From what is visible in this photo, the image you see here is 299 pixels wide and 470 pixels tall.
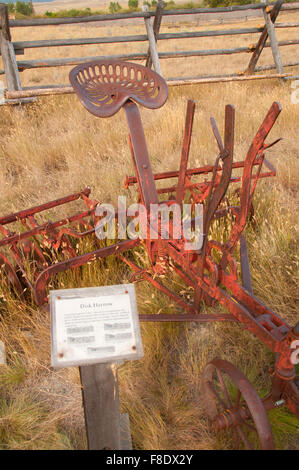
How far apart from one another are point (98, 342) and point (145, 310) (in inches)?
43.4

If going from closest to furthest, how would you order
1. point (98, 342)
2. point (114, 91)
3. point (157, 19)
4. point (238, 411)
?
1. point (98, 342)
2. point (238, 411)
3. point (114, 91)
4. point (157, 19)

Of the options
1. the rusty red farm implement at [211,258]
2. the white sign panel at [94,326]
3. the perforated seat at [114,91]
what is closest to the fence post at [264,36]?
the rusty red farm implement at [211,258]

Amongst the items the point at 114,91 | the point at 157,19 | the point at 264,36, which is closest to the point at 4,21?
the point at 157,19

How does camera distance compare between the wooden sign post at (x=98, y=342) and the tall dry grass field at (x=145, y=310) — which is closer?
the wooden sign post at (x=98, y=342)

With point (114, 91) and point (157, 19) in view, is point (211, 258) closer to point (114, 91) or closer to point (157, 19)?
point (114, 91)

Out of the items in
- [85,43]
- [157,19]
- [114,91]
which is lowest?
[114,91]

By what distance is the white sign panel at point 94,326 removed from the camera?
126cm

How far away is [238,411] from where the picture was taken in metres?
1.53

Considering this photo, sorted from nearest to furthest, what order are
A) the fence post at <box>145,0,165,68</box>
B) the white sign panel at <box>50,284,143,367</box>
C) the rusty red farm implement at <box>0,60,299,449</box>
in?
the white sign panel at <box>50,284,143,367</box>, the rusty red farm implement at <box>0,60,299,449</box>, the fence post at <box>145,0,165,68</box>

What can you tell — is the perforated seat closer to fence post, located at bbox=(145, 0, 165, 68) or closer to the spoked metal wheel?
the spoked metal wheel

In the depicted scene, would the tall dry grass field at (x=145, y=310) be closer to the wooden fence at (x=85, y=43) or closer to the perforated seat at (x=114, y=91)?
the wooden fence at (x=85, y=43)

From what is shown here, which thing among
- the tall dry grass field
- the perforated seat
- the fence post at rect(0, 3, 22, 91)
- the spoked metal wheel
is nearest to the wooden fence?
the fence post at rect(0, 3, 22, 91)

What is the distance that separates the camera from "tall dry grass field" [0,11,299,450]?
1.79m

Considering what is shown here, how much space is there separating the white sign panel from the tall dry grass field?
2.20ft
